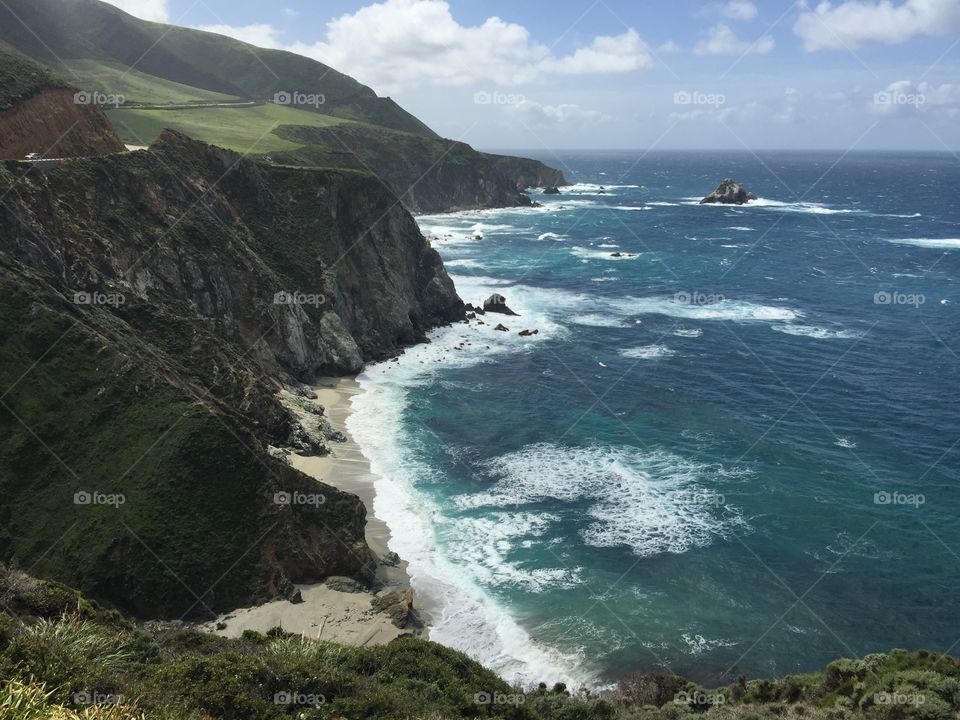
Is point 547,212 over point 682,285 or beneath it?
over

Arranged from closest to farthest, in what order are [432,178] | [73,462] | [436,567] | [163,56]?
[73,462] → [436,567] → [432,178] → [163,56]

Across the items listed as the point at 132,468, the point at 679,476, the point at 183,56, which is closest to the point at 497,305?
the point at 679,476

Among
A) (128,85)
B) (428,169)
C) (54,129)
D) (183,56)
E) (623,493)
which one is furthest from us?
(183,56)

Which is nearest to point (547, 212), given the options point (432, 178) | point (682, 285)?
point (432, 178)

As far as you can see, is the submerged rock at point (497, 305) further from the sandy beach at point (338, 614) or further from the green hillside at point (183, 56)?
the green hillside at point (183, 56)

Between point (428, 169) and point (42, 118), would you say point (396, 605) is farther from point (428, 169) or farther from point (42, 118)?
point (428, 169)

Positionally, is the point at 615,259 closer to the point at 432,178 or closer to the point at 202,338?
the point at 432,178

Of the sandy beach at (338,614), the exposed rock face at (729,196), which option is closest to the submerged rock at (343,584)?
the sandy beach at (338,614)
